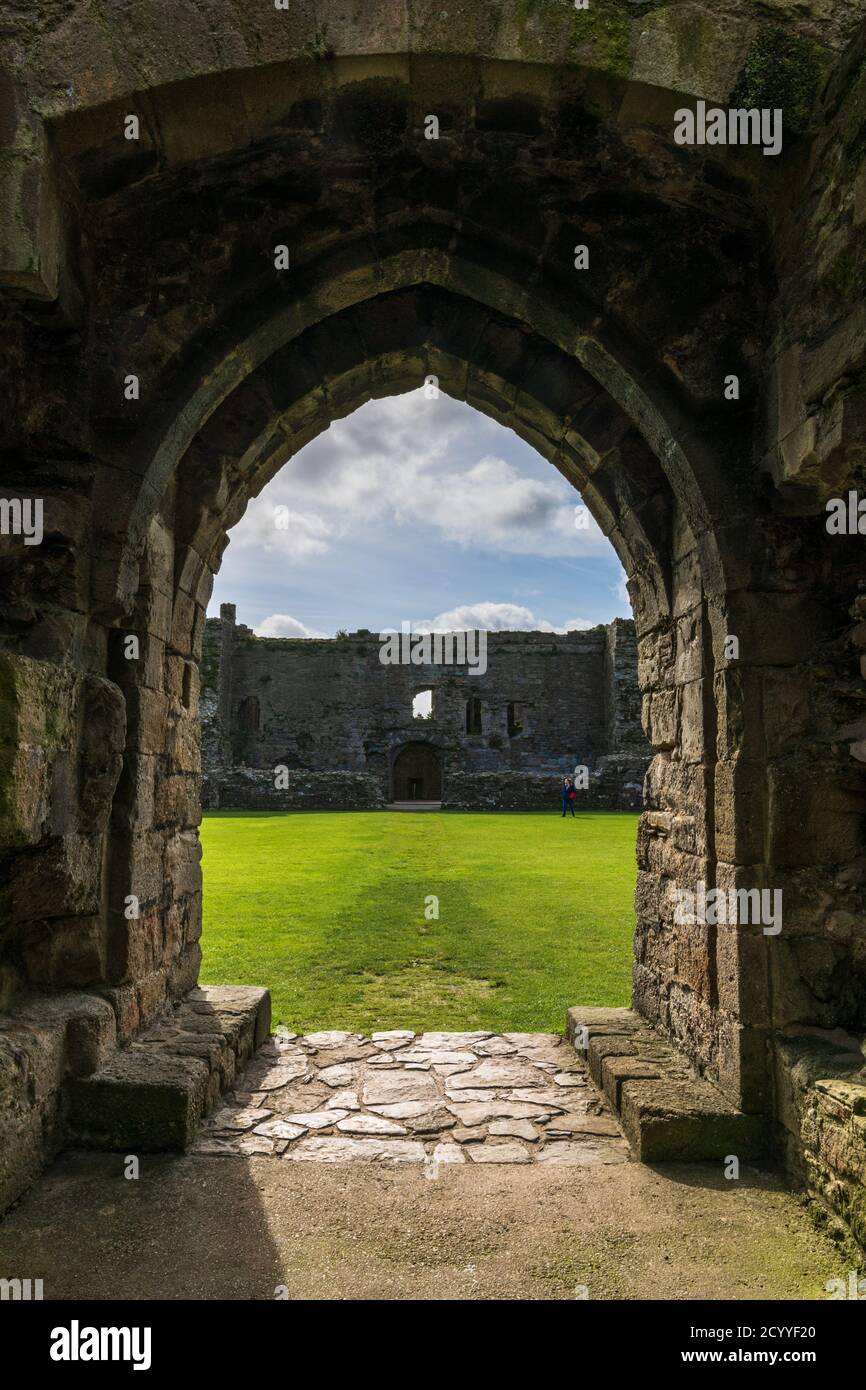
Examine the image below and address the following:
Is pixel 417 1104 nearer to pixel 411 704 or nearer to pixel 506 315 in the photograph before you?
pixel 506 315

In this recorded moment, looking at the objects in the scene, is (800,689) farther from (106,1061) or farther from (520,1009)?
(106,1061)

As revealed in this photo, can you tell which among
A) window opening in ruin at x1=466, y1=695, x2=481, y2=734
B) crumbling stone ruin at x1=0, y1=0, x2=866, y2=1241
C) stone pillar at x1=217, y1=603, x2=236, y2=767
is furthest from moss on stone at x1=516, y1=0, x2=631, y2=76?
window opening in ruin at x1=466, y1=695, x2=481, y2=734

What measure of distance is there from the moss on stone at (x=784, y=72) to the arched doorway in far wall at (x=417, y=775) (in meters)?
28.6

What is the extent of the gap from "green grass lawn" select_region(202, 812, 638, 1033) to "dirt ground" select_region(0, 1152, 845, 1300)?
6.17 ft

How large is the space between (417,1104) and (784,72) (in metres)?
4.43

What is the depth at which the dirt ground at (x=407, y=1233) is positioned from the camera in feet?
8.38

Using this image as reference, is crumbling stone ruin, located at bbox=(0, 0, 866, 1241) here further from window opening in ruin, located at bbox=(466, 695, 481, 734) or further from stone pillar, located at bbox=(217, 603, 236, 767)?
window opening in ruin, located at bbox=(466, 695, 481, 734)

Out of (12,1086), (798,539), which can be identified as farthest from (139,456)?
(798,539)

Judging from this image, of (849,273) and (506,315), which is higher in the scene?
(506,315)

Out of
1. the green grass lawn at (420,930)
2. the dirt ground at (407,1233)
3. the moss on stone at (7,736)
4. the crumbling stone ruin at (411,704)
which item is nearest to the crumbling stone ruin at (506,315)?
the moss on stone at (7,736)

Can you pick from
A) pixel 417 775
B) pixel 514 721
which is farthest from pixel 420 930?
pixel 417 775

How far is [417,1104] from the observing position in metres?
4.00

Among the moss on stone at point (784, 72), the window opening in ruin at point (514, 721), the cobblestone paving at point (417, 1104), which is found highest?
the moss on stone at point (784, 72)

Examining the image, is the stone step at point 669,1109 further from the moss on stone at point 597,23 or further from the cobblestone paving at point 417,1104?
the moss on stone at point 597,23
